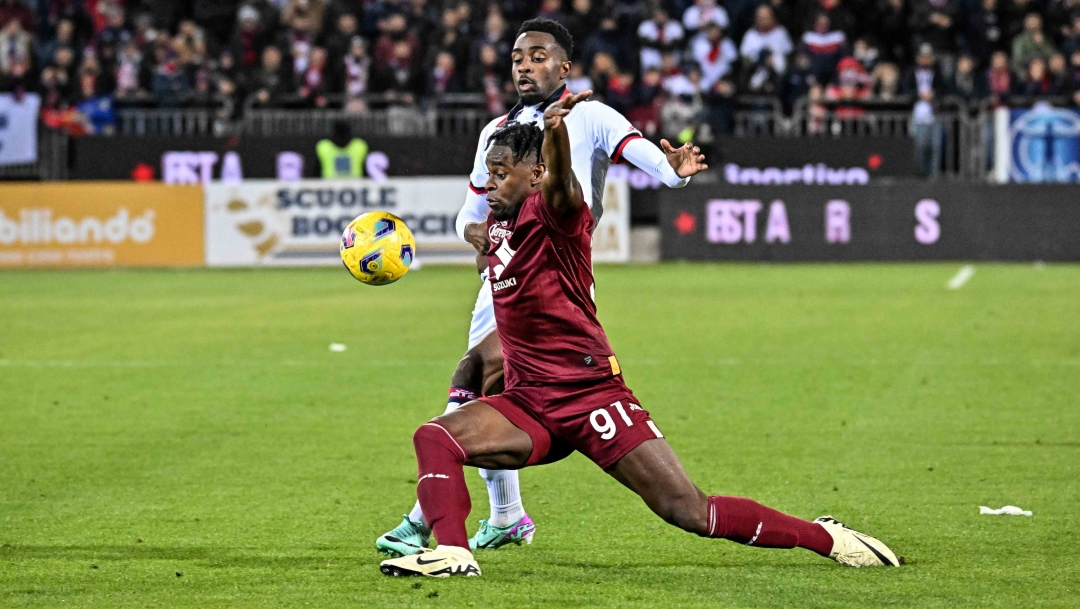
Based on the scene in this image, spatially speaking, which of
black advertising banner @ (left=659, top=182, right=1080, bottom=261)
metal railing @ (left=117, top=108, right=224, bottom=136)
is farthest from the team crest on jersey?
metal railing @ (left=117, top=108, right=224, bottom=136)

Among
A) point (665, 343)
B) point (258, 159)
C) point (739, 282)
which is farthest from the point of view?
point (258, 159)

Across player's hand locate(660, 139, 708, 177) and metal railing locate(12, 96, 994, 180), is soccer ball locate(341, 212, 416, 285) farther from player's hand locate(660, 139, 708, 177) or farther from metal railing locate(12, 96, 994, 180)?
metal railing locate(12, 96, 994, 180)

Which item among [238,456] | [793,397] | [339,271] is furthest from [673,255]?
[238,456]

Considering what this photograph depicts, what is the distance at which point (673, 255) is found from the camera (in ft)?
74.0

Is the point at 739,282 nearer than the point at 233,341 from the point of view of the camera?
No

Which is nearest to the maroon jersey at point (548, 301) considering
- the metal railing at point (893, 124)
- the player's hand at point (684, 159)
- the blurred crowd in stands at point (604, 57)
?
the player's hand at point (684, 159)

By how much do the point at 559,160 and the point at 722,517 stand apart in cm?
138

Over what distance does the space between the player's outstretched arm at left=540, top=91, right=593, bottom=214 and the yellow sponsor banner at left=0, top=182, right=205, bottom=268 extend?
18.2m

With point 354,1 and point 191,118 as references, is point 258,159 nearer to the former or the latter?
point 191,118

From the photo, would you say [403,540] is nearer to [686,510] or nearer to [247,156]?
[686,510]

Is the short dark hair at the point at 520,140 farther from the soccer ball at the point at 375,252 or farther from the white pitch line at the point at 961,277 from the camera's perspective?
the white pitch line at the point at 961,277

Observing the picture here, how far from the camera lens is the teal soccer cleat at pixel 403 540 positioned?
5.63 m

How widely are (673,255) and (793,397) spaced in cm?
1249

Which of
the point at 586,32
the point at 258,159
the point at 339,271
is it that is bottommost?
the point at 339,271
